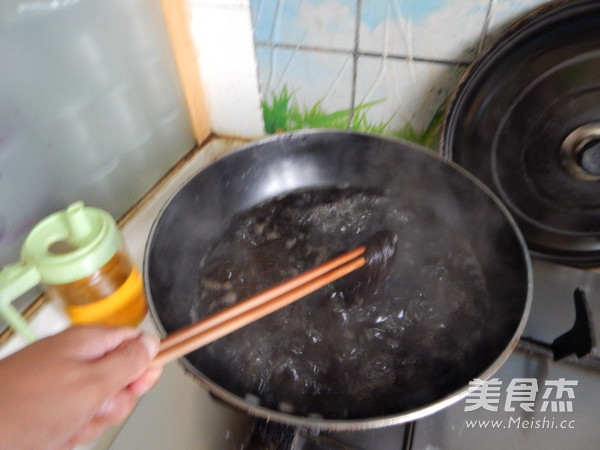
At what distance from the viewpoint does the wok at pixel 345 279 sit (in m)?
0.55

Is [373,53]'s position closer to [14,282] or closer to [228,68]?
[228,68]

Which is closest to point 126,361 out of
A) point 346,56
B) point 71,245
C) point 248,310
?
point 248,310

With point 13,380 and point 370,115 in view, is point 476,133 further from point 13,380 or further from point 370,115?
point 13,380

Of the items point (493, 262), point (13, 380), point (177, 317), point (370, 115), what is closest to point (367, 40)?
point (370, 115)

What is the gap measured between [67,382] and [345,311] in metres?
0.37

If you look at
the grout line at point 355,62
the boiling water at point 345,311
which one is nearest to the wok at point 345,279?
the boiling water at point 345,311

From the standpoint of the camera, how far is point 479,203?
66 centimetres

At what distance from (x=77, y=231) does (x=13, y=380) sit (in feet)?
0.90

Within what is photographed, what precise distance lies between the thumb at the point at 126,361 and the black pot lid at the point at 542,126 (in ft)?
1.73

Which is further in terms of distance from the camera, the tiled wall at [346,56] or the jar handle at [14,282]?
the tiled wall at [346,56]

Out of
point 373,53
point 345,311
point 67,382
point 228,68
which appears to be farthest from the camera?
point 228,68

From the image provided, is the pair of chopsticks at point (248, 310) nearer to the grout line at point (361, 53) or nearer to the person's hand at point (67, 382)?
the person's hand at point (67, 382)

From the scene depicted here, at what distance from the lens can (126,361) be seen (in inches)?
15.1

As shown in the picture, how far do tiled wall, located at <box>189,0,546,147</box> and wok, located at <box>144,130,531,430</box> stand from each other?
10cm
